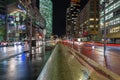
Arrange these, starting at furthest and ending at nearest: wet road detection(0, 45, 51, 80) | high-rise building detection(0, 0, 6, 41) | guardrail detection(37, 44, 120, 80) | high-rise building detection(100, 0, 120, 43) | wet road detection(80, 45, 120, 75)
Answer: high-rise building detection(100, 0, 120, 43) → high-rise building detection(0, 0, 6, 41) → wet road detection(80, 45, 120, 75) → guardrail detection(37, 44, 120, 80) → wet road detection(0, 45, 51, 80)

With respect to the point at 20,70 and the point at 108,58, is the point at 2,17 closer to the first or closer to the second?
the point at 108,58

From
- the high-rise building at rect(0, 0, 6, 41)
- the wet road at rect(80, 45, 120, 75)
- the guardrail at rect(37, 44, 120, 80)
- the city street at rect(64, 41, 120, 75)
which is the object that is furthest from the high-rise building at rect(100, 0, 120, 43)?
the guardrail at rect(37, 44, 120, 80)

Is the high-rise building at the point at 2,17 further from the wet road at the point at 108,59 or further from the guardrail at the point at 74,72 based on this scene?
the guardrail at the point at 74,72

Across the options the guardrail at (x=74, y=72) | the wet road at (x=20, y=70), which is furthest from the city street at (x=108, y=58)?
the wet road at (x=20, y=70)

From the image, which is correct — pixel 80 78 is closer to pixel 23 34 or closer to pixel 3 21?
pixel 3 21

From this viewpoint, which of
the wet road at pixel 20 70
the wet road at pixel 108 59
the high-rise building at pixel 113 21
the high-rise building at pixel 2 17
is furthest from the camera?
the high-rise building at pixel 113 21

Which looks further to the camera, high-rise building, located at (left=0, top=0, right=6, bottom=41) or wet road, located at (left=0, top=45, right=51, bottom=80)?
high-rise building, located at (left=0, top=0, right=6, bottom=41)

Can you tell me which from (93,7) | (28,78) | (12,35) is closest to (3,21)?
(12,35)

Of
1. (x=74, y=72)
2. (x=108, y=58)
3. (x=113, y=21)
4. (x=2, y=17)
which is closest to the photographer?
(x=74, y=72)

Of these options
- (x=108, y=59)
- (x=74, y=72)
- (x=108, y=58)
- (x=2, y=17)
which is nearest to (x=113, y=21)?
(x=2, y=17)

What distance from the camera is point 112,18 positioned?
120062 millimetres

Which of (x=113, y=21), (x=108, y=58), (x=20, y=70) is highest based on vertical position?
(x=113, y=21)

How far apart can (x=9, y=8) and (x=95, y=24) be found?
79.0m

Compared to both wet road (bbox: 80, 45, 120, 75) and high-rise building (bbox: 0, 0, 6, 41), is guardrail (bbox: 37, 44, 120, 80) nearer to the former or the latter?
wet road (bbox: 80, 45, 120, 75)
